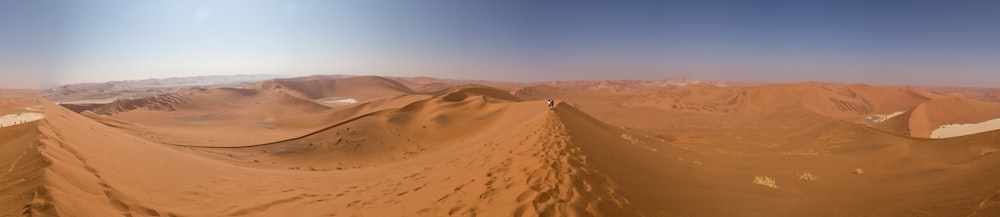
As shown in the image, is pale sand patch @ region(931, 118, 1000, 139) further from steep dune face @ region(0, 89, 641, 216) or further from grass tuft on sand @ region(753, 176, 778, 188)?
steep dune face @ region(0, 89, 641, 216)

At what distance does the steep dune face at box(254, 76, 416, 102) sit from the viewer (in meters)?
78.6

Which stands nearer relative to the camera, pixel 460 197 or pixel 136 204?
pixel 136 204

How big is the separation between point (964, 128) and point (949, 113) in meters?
6.18

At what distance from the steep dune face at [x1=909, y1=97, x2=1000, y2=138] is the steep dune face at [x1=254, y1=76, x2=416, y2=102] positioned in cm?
7465

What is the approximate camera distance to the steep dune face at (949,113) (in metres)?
31.7

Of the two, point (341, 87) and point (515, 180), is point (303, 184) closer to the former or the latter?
point (515, 180)

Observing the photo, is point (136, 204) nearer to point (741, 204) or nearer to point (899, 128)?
point (741, 204)

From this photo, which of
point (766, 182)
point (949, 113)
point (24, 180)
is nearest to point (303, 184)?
point (24, 180)

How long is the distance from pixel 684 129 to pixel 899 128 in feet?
58.2

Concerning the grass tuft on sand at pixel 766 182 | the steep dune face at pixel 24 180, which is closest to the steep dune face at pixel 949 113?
the grass tuft on sand at pixel 766 182

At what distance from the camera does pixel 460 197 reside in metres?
6.12

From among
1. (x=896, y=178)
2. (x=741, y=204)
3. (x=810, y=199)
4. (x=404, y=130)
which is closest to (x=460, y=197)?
(x=741, y=204)

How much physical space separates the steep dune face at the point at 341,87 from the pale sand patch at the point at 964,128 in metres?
74.9

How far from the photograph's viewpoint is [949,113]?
1339 inches
